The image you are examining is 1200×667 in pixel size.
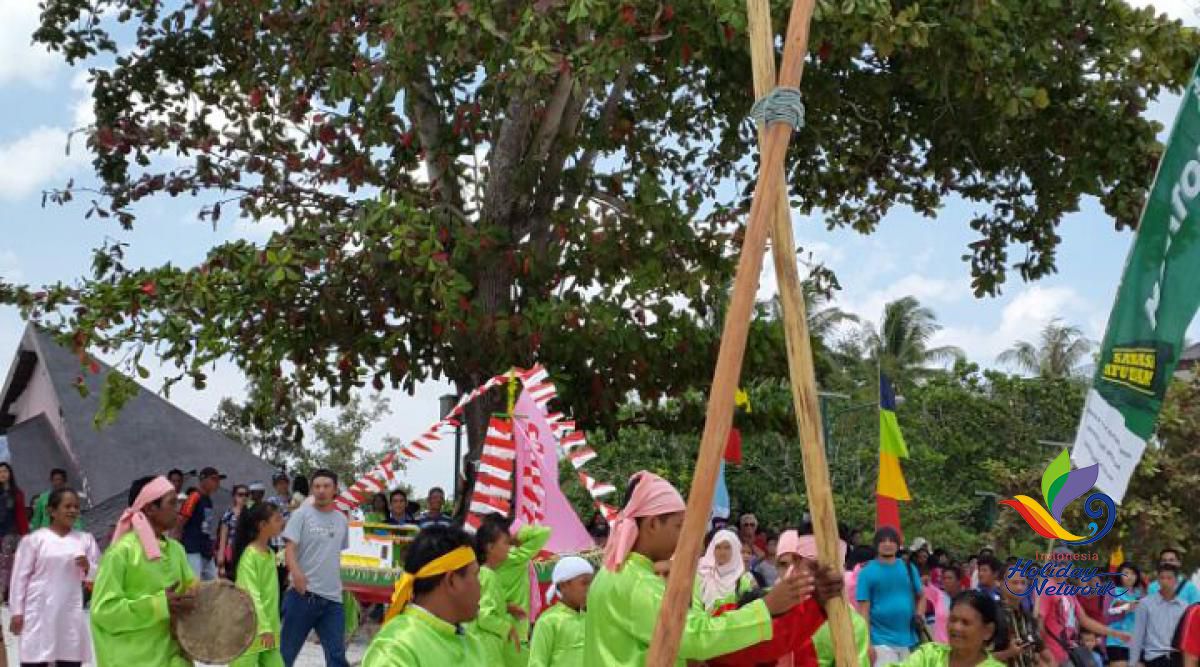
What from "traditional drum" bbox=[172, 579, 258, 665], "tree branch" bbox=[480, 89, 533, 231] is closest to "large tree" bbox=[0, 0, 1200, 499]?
"tree branch" bbox=[480, 89, 533, 231]

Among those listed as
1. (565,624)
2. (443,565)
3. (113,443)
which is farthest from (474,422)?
(113,443)

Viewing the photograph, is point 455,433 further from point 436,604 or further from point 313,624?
point 436,604

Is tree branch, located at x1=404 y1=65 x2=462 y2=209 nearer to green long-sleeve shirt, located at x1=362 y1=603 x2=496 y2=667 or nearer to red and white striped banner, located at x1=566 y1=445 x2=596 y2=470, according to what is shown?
red and white striped banner, located at x1=566 y1=445 x2=596 y2=470

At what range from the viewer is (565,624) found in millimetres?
8531

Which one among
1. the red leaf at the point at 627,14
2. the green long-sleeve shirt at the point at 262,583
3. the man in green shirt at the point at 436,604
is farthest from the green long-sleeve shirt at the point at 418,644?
the red leaf at the point at 627,14

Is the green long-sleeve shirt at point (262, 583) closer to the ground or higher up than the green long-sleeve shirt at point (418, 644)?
higher up

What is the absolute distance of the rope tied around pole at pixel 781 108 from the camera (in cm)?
554

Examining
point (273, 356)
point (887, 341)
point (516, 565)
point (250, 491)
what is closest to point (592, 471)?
point (887, 341)

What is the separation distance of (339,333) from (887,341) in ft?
137

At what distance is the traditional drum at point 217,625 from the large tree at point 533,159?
5235 mm

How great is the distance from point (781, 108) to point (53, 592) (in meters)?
8.33

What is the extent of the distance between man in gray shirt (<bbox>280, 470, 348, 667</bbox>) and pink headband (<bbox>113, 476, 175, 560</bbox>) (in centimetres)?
339

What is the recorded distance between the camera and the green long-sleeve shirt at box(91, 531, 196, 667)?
9172 millimetres

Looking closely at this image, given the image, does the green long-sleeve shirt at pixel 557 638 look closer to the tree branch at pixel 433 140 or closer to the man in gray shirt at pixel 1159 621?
the tree branch at pixel 433 140
